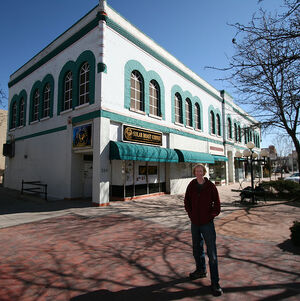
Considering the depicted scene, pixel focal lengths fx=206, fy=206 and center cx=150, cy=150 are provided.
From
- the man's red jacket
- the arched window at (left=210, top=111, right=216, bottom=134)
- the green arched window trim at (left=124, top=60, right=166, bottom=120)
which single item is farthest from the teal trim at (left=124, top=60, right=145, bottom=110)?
the arched window at (left=210, top=111, right=216, bottom=134)

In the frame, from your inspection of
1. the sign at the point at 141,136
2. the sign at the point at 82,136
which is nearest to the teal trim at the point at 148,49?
the sign at the point at 141,136

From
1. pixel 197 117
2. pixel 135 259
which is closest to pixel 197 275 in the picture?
pixel 135 259

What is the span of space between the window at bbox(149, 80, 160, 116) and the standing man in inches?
403

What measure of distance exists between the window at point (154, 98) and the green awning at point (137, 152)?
2.61 meters

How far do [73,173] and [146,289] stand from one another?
8910mm

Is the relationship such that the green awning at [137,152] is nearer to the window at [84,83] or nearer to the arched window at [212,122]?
the window at [84,83]

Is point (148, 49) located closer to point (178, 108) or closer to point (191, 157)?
point (178, 108)

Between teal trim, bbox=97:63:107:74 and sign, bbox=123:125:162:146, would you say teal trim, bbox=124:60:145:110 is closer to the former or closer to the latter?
sign, bbox=123:125:162:146

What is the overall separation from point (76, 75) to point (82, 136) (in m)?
3.69


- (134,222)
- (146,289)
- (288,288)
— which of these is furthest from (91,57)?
(288,288)

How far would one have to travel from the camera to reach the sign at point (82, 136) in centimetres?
1010

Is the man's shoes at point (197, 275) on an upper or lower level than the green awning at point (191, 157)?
lower

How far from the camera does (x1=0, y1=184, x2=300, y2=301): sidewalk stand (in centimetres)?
301

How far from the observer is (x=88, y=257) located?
419 centimetres
